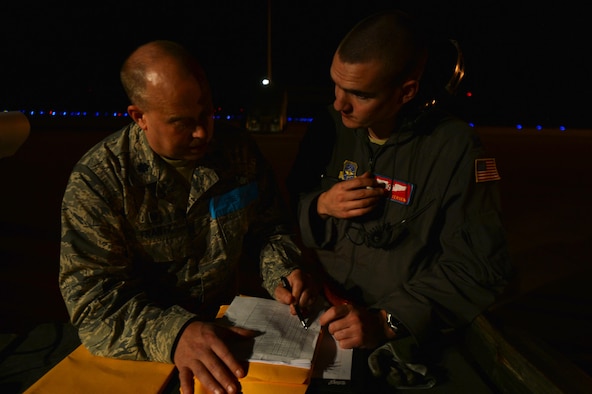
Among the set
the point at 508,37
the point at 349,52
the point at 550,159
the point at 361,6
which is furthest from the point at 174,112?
the point at 508,37

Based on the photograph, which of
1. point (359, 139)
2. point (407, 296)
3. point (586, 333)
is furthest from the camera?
point (586, 333)

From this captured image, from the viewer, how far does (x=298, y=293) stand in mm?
1431

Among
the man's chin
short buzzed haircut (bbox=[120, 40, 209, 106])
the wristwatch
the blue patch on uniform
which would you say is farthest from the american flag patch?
short buzzed haircut (bbox=[120, 40, 209, 106])

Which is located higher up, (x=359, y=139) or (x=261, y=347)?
(x=359, y=139)

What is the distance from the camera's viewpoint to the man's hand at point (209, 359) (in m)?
1.07

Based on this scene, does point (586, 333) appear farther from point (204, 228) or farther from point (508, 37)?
point (508, 37)

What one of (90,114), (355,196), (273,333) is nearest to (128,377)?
(273,333)

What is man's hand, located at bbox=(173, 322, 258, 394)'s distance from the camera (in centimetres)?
107

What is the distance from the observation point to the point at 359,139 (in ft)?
5.46

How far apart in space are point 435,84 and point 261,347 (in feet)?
3.49

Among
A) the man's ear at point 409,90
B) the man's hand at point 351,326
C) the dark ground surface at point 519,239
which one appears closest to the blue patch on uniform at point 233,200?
the man's hand at point 351,326

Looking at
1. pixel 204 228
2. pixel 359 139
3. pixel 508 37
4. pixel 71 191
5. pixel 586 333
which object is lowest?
pixel 586 333

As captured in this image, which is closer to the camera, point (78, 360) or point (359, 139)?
point (78, 360)

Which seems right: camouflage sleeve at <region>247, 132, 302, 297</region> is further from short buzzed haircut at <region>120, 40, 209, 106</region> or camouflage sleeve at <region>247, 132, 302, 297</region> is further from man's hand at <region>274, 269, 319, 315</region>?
short buzzed haircut at <region>120, 40, 209, 106</region>
